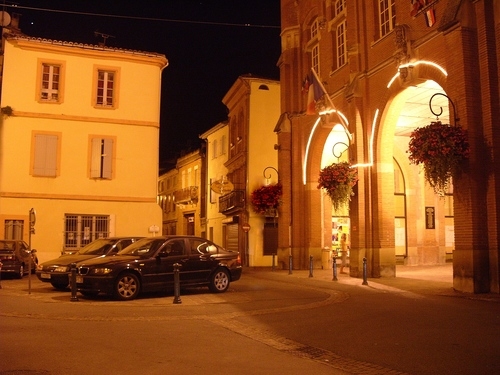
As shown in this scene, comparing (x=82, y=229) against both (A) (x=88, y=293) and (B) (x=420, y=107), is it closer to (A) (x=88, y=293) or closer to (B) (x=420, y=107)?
(A) (x=88, y=293)

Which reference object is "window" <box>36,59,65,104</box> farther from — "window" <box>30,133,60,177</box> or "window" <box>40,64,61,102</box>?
"window" <box>30,133,60,177</box>

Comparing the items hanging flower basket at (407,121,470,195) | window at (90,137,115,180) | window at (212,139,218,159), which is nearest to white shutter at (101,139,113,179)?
window at (90,137,115,180)

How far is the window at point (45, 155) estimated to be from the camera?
2547 cm

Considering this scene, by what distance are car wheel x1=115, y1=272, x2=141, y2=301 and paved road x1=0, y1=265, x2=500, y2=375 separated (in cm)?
35

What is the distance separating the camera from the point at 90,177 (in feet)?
86.2

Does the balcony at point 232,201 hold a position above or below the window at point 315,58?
below

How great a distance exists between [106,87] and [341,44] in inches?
471

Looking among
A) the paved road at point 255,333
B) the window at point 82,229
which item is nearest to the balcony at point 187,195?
the window at point 82,229

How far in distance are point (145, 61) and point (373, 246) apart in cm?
1547

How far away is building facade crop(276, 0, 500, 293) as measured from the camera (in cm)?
1414

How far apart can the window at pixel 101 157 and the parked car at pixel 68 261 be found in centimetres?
931

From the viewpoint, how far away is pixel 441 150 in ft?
45.3

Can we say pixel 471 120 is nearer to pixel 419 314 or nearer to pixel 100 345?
pixel 419 314

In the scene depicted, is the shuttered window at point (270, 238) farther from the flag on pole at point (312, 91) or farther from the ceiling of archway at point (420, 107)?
the flag on pole at point (312, 91)
